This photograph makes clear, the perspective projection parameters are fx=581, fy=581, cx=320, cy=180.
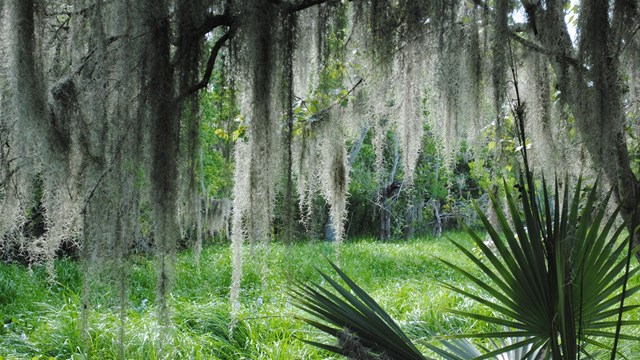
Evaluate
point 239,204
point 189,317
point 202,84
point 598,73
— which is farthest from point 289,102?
point 189,317

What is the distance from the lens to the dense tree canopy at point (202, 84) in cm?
186

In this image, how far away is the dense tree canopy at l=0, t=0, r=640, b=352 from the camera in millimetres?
1855

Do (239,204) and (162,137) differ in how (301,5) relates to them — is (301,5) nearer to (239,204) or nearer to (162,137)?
(162,137)

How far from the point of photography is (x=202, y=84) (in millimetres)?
1992

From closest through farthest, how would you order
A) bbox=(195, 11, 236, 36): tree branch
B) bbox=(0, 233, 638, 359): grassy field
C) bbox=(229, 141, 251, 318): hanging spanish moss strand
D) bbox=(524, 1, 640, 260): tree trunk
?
1. bbox=(524, 1, 640, 260): tree trunk
2. bbox=(195, 11, 236, 36): tree branch
3. bbox=(229, 141, 251, 318): hanging spanish moss strand
4. bbox=(0, 233, 638, 359): grassy field

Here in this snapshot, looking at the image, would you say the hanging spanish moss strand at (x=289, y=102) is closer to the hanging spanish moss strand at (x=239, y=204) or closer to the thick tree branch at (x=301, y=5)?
the thick tree branch at (x=301, y=5)

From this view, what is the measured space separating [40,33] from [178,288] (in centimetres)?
498

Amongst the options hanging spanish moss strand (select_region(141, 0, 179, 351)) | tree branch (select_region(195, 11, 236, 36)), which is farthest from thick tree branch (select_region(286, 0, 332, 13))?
hanging spanish moss strand (select_region(141, 0, 179, 351))

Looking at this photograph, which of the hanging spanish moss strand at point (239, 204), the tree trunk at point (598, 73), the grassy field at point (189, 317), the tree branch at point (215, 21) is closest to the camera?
the tree trunk at point (598, 73)

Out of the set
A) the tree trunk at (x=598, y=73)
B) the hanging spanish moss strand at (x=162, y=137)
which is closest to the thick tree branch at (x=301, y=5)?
the hanging spanish moss strand at (x=162, y=137)

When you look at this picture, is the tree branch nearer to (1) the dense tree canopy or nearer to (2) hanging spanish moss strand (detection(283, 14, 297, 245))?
(1) the dense tree canopy

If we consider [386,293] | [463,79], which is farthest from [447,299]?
[463,79]

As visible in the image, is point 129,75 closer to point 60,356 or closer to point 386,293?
point 60,356

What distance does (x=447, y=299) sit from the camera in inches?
199
